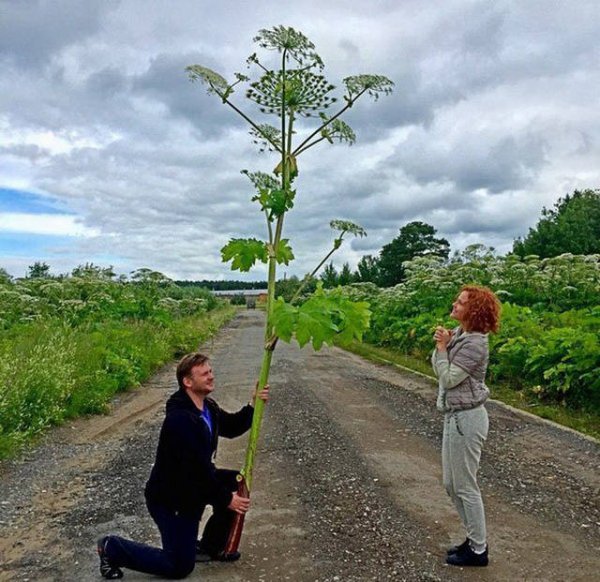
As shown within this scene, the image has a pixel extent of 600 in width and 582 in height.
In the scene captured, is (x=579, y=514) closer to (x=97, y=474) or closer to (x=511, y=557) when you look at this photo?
(x=511, y=557)

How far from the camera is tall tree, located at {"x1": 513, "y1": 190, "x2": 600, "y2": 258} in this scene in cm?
4262

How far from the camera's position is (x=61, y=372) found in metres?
9.45

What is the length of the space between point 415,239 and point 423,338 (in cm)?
4621

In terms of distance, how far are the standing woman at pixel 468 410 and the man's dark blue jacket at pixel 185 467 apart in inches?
63.6

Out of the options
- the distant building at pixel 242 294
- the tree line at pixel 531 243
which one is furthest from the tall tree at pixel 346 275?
the distant building at pixel 242 294

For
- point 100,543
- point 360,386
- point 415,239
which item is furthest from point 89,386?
point 415,239

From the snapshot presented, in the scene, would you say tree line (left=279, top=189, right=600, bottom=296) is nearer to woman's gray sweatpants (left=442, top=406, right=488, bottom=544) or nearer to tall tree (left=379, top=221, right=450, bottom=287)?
tall tree (left=379, top=221, right=450, bottom=287)

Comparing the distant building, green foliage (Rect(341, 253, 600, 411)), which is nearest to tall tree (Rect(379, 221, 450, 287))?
the distant building

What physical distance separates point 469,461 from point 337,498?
6.09ft

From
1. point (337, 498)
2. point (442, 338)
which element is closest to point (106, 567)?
point (337, 498)

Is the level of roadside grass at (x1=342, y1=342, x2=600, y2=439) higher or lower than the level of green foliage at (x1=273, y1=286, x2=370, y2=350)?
lower

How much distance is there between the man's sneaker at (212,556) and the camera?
4.58 m

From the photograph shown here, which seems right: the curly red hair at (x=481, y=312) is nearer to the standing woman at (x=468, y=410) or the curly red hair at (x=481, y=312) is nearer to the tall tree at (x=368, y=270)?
the standing woman at (x=468, y=410)

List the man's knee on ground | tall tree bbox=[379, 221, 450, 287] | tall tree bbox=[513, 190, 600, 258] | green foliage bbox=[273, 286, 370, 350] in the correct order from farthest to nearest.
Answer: tall tree bbox=[379, 221, 450, 287], tall tree bbox=[513, 190, 600, 258], the man's knee on ground, green foliage bbox=[273, 286, 370, 350]
